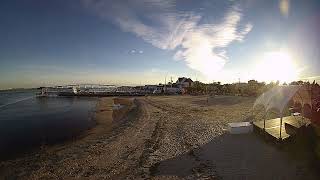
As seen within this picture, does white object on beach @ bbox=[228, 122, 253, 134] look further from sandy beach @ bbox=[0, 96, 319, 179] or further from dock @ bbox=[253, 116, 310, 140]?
sandy beach @ bbox=[0, 96, 319, 179]

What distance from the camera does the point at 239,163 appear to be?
11.3 m

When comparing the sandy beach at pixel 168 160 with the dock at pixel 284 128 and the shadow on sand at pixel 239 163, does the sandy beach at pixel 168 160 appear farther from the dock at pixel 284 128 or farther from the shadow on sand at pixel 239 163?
the dock at pixel 284 128

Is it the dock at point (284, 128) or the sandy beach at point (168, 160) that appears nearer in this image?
the sandy beach at point (168, 160)

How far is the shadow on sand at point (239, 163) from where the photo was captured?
10.1 metres

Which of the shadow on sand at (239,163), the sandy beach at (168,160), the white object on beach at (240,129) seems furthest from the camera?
the white object on beach at (240,129)

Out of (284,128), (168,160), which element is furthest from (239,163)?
(284,128)

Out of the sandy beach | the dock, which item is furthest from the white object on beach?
the sandy beach

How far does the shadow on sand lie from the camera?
10.1 metres

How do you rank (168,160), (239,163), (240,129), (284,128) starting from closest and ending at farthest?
(239,163) → (168,160) → (284,128) → (240,129)

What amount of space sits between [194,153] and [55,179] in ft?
20.8

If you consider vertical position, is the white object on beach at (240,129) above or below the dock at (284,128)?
below

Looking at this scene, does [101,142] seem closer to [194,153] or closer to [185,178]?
[194,153]

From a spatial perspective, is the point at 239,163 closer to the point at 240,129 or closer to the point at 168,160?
the point at 168,160

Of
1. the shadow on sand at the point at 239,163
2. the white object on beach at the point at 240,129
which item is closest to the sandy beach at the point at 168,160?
the shadow on sand at the point at 239,163
